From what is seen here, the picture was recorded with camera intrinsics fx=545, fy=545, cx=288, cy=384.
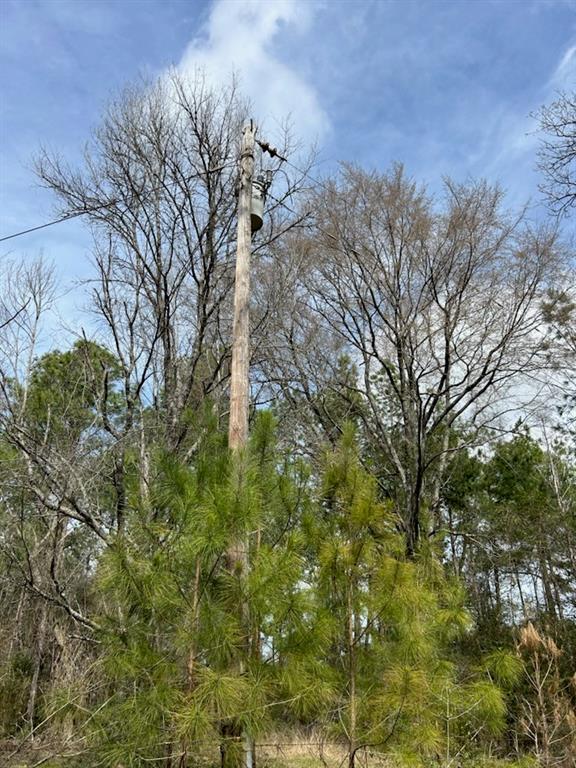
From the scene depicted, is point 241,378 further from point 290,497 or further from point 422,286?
point 422,286

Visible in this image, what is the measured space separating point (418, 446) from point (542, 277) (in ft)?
11.8

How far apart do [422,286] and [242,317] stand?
6600 mm

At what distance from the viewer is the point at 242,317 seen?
13.7 ft

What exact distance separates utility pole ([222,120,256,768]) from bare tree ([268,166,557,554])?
5.00 metres

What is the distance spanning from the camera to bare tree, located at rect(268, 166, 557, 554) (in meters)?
9.48

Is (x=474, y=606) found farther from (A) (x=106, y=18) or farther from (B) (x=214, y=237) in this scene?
(A) (x=106, y=18)

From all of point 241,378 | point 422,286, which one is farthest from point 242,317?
point 422,286

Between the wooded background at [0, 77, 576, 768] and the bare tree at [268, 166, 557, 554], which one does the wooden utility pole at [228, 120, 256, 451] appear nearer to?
the wooded background at [0, 77, 576, 768]

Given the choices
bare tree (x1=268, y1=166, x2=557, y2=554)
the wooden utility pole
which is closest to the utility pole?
the wooden utility pole

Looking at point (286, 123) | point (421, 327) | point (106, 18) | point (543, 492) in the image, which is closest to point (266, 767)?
point (421, 327)

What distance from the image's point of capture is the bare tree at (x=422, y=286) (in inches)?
373

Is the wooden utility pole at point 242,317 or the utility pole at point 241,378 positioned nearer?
the utility pole at point 241,378

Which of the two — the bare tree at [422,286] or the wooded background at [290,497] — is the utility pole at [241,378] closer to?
the wooded background at [290,497]

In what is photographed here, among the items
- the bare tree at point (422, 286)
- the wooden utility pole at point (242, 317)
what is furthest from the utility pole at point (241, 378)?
the bare tree at point (422, 286)
